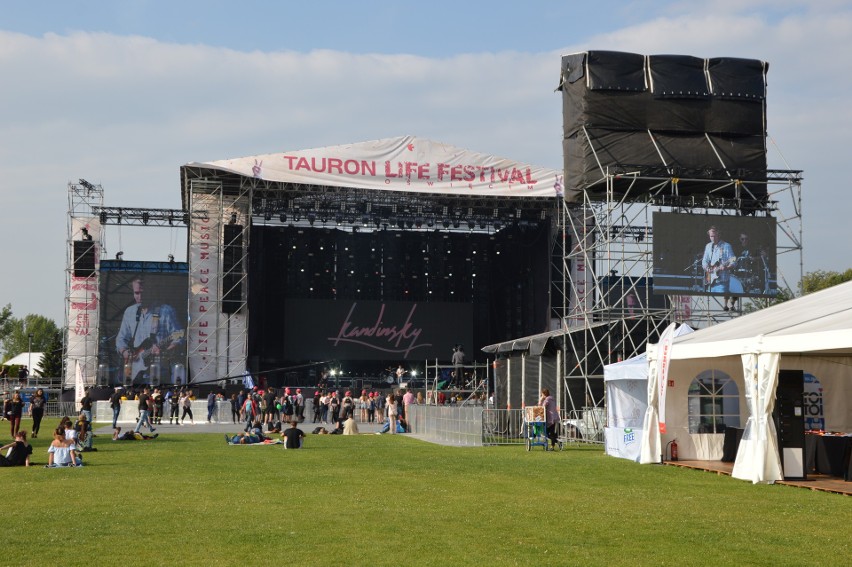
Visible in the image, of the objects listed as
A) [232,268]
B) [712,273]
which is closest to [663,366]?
[712,273]

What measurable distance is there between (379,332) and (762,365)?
32957 millimetres

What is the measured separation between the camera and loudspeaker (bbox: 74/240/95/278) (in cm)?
4397

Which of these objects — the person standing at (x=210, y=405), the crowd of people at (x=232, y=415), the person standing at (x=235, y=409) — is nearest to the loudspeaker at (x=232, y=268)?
the crowd of people at (x=232, y=415)

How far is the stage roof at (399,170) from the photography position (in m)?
40.2

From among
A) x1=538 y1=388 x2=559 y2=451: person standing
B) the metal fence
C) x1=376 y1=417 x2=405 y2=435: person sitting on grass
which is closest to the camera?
x1=538 y1=388 x2=559 y2=451: person standing

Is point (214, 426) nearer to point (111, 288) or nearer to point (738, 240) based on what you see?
point (111, 288)

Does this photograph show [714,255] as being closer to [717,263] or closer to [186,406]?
[717,263]

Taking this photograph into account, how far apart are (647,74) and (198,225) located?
19.5 metres

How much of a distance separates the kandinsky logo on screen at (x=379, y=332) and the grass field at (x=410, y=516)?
2873cm

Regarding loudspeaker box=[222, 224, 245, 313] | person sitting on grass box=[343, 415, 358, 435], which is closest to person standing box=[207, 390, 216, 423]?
loudspeaker box=[222, 224, 245, 313]

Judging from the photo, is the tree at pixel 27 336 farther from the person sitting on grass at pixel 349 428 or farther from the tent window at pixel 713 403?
the tent window at pixel 713 403

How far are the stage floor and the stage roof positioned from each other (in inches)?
926

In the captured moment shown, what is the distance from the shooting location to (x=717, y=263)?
29.4 m

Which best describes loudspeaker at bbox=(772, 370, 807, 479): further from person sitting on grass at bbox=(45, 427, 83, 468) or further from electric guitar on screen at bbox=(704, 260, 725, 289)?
electric guitar on screen at bbox=(704, 260, 725, 289)
